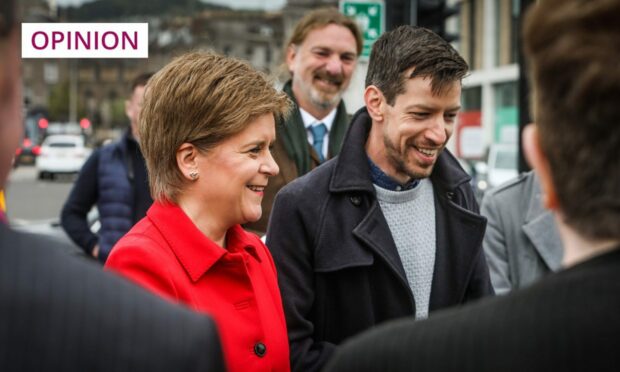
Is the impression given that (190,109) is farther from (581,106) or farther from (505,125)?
(505,125)

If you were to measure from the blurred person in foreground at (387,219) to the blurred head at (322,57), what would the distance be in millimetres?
1367

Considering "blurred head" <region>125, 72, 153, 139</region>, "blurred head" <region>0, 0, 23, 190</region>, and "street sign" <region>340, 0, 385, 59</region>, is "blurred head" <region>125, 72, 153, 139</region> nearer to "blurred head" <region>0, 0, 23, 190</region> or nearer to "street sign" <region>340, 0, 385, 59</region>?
"street sign" <region>340, 0, 385, 59</region>

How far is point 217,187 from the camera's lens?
264 cm

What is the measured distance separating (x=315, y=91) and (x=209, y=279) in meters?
2.16

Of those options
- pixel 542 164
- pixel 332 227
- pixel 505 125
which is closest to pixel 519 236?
pixel 332 227

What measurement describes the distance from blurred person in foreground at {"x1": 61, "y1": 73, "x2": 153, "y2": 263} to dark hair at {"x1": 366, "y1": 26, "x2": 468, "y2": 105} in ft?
7.92

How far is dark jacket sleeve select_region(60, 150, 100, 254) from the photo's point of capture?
5.74 m

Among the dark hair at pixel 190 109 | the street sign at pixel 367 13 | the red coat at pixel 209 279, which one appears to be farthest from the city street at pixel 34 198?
the red coat at pixel 209 279

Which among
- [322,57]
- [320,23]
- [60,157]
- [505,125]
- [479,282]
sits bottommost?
[479,282]

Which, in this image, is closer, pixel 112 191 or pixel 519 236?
pixel 519 236

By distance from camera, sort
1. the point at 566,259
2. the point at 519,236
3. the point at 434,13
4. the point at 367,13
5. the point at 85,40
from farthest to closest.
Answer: the point at 367,13
the point at 434,13
the point at 519,236
the point at 85,40
the point at 566,259

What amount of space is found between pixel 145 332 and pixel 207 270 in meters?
1.27

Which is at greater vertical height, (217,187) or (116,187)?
(217,187)

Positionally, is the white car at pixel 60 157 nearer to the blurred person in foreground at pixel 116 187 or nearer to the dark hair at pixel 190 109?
the blurred person in foreground at pixel 116 187
